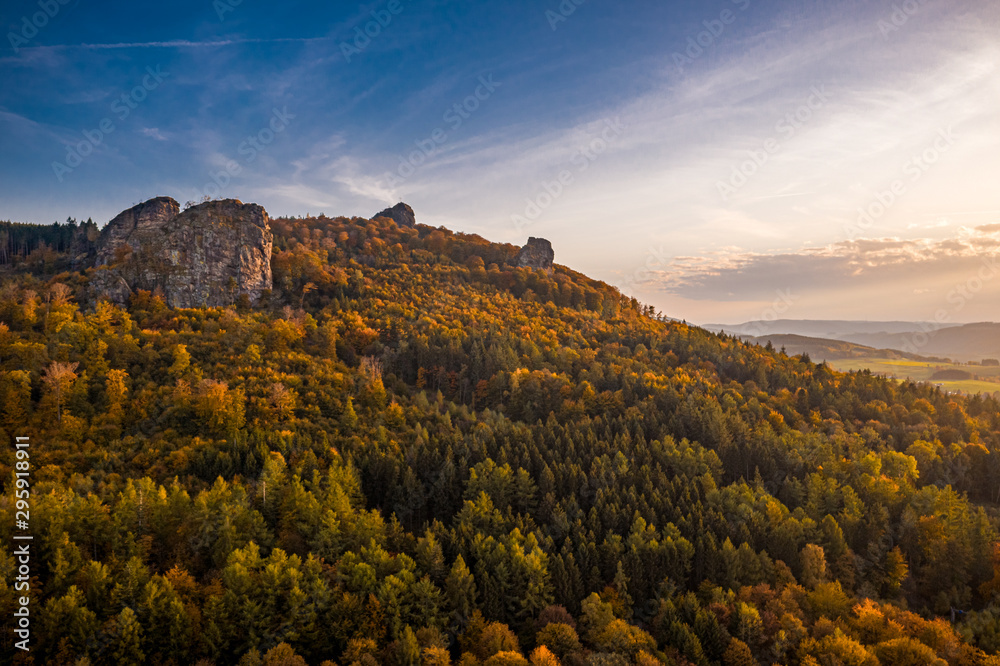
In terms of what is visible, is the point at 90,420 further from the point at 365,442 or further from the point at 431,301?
the point at 431,301

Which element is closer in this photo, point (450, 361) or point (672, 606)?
point (672, 606)

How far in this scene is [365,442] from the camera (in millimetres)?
86438

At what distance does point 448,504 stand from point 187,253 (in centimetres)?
10096

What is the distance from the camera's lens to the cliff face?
117 metres

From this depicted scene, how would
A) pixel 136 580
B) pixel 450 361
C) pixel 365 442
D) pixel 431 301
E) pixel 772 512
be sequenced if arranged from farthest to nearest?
pixel 431 301 < pixel 450 361 < pixel 365 442 < pixel 772 512 < pixel 136 580

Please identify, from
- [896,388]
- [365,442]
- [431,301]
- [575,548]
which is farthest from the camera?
[431,301]

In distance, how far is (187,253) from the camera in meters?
121

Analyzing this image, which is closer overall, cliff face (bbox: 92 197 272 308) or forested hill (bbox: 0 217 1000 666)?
forested hill (bbox: 0 217 1000 666)

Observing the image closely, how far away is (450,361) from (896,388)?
471ft

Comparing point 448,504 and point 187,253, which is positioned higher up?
point 187,253

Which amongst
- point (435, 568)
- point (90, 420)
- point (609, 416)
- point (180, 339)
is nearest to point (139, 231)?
point (180, 339)

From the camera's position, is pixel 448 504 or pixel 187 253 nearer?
pixel 448 504

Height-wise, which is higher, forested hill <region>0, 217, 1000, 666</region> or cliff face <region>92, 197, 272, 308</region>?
cliff face <region>92, 197, 272, 308</region>

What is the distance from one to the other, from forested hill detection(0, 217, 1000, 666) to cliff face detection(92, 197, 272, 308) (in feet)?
28.5
